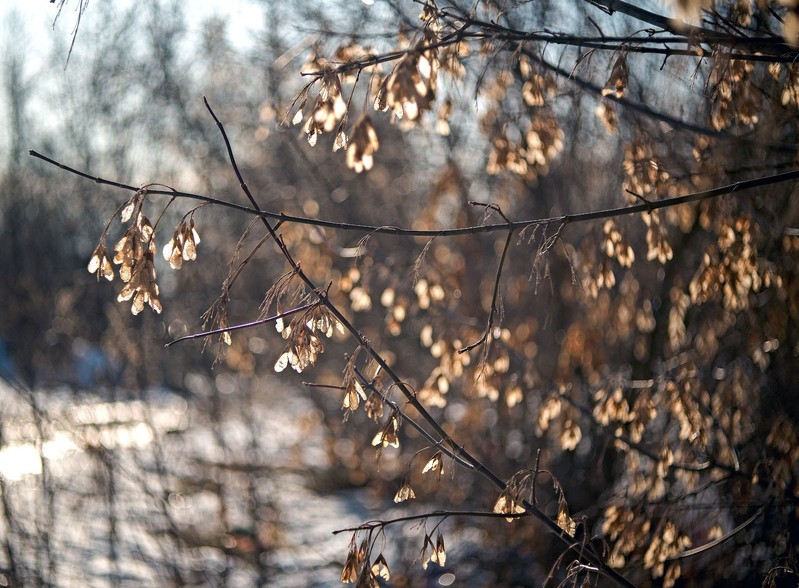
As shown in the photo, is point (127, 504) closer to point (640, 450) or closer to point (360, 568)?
point (640, 450)

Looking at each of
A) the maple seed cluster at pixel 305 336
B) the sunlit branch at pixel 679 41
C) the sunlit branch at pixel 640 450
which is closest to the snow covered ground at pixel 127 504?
the sunlit branch at pixel 640 450

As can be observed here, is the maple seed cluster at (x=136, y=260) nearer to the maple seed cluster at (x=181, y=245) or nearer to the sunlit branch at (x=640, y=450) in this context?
the maple seed cluster at (x=181, y=245)

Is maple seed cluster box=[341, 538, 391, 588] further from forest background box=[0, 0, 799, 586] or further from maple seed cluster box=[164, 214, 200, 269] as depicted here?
maple seed cluster box=[164, 214, 200, 269]

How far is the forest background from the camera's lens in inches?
99.1

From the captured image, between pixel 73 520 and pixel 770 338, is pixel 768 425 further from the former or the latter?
pixel 73 520

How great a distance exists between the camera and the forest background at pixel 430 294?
252 centimetres

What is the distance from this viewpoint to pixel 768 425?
441cm

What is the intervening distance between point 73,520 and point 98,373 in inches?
45.0

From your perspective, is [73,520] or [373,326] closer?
[73,520]

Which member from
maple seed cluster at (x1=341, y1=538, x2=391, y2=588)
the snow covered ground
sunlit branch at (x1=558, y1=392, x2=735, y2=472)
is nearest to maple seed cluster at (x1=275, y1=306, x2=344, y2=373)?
maple seed cluster at (x1=341, y1=538, x2=391, y2=588)

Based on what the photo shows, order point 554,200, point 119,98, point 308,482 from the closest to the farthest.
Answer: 1. point 554,200
2. point 119,98
3. point 308,482

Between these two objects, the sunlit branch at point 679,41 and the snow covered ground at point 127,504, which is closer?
the sunlit branch at point 679,41

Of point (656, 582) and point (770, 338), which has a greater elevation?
point (770, 338)

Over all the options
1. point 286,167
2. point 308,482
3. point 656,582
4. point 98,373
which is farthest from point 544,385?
point 308,482
